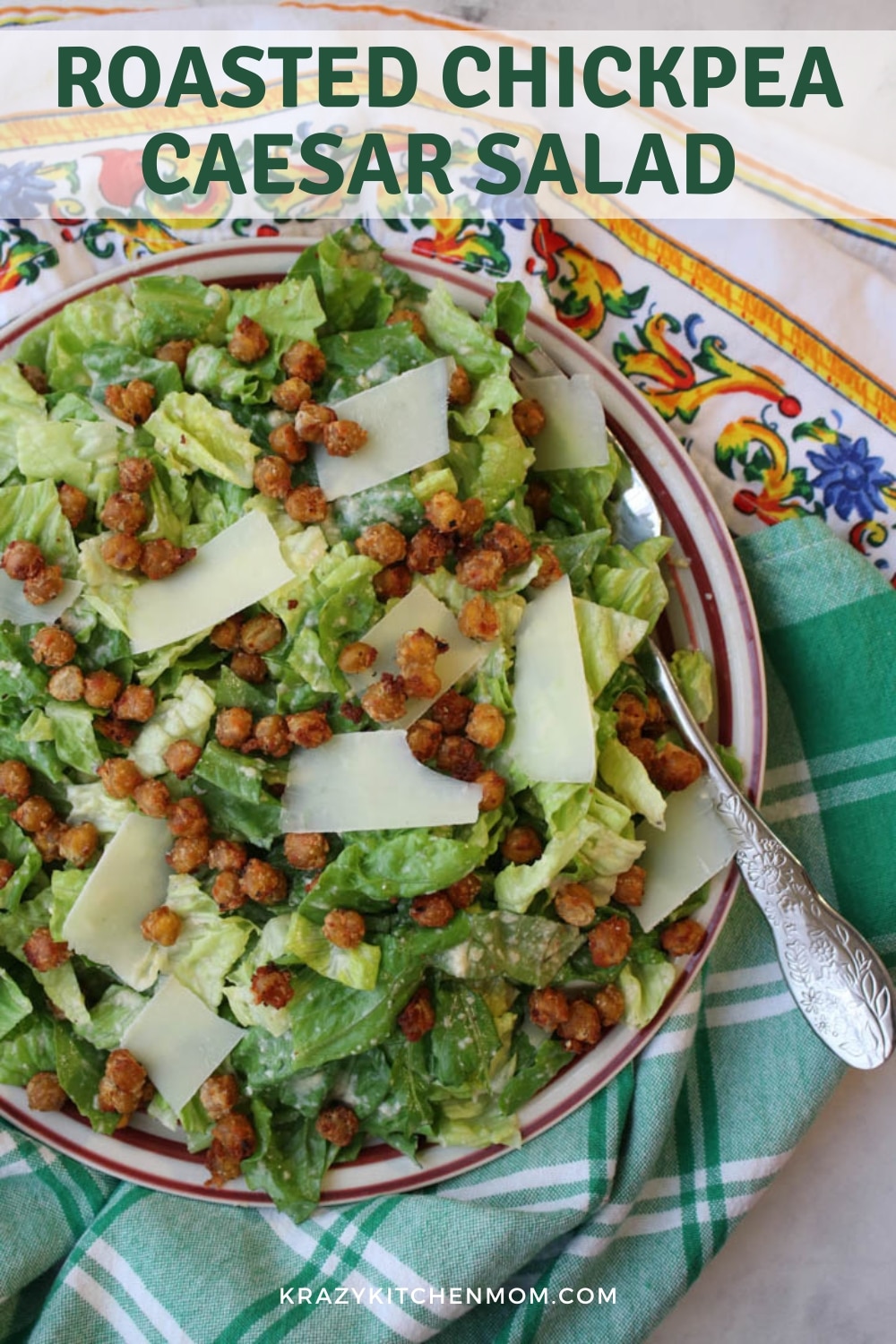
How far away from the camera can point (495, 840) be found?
2543 mm

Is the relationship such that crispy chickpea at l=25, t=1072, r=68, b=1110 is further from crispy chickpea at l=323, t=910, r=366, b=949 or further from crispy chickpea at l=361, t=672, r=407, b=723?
crispy chickpea at l=361, t=672, r=407, b=723

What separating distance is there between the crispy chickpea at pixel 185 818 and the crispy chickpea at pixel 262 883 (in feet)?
0.51

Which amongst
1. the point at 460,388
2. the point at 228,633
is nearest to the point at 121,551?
the point at 228,633

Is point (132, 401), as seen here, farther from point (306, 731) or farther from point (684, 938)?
point (684, 938)

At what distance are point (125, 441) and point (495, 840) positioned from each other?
4.24 ft

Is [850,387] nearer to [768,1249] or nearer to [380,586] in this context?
[380,586]

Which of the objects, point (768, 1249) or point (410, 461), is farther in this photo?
point (768, 1249)

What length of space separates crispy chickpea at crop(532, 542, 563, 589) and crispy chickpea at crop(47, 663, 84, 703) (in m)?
1.09

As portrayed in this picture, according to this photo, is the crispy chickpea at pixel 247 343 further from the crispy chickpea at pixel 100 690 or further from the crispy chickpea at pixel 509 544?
the crispy chickpea at pixel 100 690

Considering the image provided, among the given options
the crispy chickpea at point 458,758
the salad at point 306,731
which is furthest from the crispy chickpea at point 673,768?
the crispy chickpea at point 458,758

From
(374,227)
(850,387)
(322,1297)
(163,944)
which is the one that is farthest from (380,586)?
(322,1297)

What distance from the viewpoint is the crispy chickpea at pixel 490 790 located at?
2.48m

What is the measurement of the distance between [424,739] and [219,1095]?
3.33 ft

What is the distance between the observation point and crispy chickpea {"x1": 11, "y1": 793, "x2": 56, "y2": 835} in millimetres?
2580
